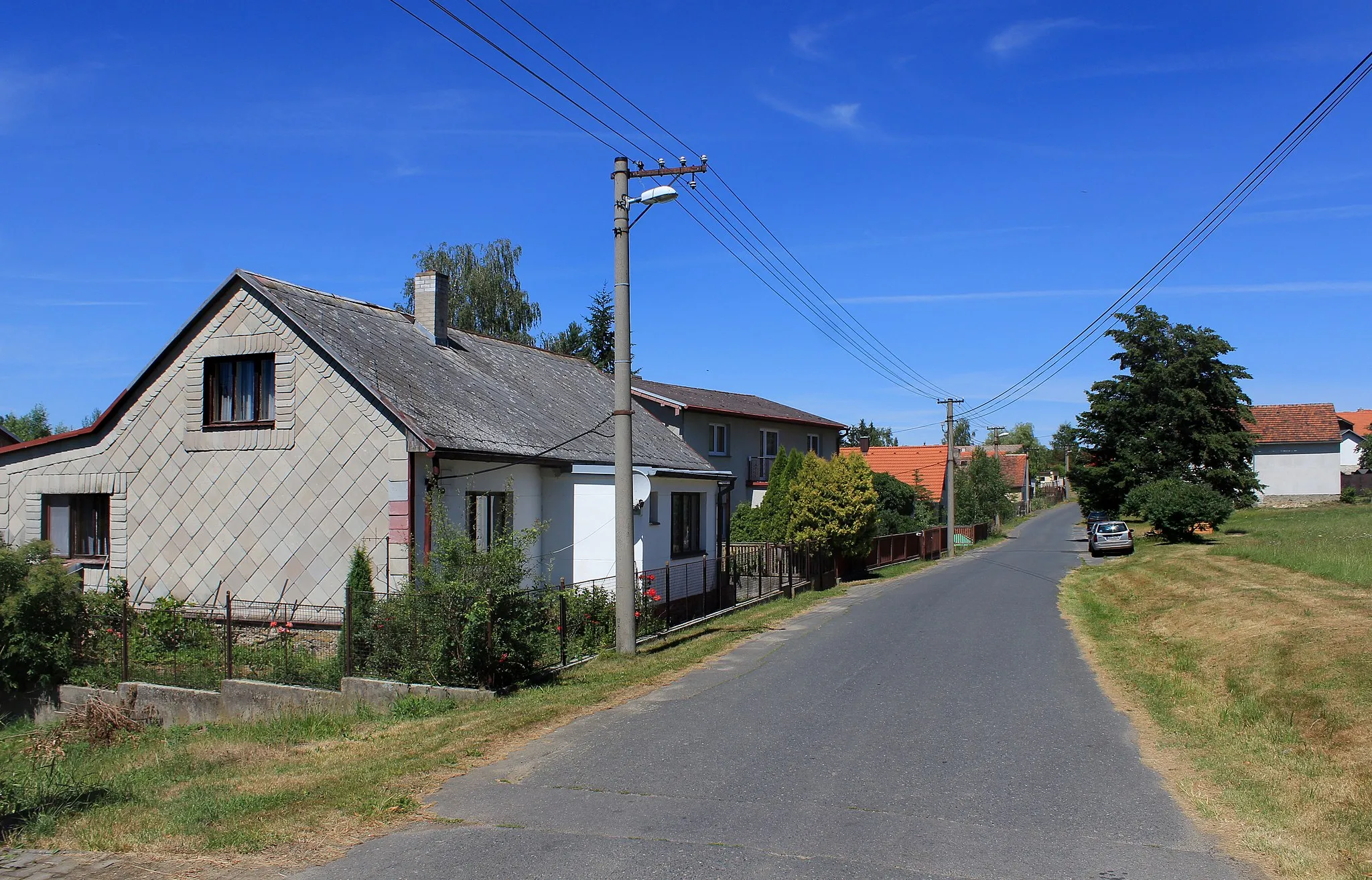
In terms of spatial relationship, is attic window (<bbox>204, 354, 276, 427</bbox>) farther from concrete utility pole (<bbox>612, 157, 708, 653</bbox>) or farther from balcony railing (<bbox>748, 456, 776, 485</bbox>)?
balcony railing (<bbox>748, 456, 776, 485</bbox>)

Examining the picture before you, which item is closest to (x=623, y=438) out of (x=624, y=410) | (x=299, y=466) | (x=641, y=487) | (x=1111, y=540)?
(x=624, y=410)

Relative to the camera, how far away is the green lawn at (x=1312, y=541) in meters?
22.8

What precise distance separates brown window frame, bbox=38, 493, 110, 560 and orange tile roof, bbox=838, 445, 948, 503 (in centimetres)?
4387

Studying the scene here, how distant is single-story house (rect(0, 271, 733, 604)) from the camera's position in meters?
15.9

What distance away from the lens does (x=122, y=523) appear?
17938 mm

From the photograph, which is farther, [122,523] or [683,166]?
[122,523]

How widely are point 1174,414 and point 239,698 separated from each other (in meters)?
44.9

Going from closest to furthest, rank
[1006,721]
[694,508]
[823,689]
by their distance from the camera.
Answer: [1006,721]
[823,689]
[694,508]

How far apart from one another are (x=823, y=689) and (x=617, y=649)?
3905mm

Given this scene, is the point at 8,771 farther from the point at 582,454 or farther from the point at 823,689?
the point at 582,454

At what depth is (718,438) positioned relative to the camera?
4166 centimetres

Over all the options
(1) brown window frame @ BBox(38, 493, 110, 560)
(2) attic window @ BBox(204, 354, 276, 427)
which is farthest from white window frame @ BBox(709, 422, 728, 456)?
(1) brown window frame @ BBox(38, 493, 110, 560)

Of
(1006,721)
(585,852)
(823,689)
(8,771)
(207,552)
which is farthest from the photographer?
(207,552)

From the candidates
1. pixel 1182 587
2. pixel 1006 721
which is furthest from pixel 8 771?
pixel 1182 587
